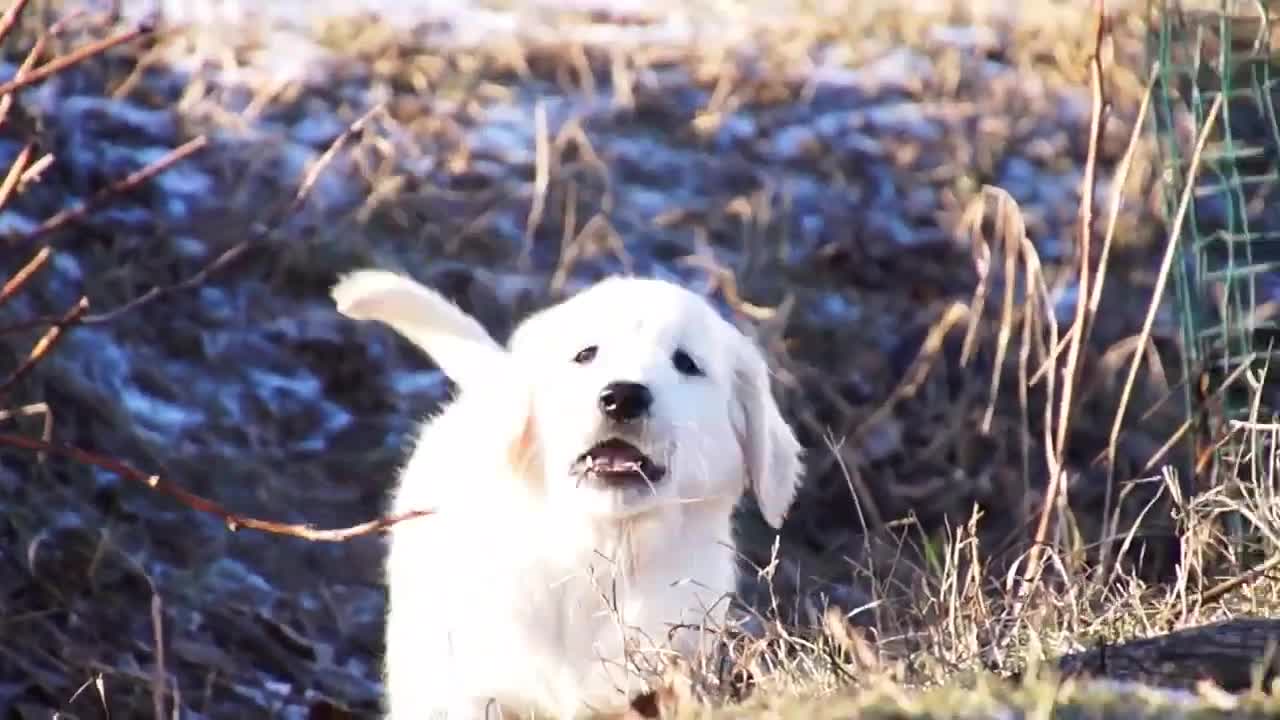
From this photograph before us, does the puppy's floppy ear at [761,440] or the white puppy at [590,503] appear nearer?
the white puppy at [590,503]

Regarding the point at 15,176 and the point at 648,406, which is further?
the point at 648,406

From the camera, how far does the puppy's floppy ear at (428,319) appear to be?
4.68 m

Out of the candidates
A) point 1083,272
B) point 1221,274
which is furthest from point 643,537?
point 1221,274

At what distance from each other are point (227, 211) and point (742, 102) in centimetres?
211

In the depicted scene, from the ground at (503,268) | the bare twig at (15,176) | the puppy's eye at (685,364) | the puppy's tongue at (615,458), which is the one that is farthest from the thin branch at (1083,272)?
the bare twig at (15,176)

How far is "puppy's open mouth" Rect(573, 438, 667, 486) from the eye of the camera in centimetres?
402

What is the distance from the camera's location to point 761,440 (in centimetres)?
442

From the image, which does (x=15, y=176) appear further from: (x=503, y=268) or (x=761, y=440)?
(x=503, y=268)

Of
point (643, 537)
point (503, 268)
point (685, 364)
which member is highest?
point (685, 364)

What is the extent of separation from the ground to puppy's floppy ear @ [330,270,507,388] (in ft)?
3.45

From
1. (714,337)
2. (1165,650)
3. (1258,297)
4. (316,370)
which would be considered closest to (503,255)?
(316,370)

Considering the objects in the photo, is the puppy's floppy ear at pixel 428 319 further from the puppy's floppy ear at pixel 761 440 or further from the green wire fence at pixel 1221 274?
the green wire fence at pixel 1221 274

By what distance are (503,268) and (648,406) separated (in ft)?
12.5

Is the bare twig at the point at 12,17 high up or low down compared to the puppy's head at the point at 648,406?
up
